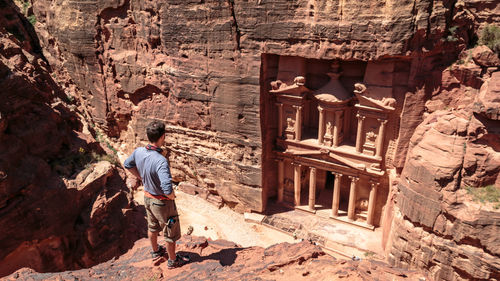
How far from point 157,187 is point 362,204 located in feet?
36.5

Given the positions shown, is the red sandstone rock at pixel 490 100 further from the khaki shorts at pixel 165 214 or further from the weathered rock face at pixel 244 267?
the khaki shorts at pixel 165 214

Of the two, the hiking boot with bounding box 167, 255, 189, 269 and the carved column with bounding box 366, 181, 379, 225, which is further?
the carved column with bounding box 366, 181, 379, 225

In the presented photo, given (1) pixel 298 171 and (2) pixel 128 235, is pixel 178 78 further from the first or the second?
(2) pixel 128 235

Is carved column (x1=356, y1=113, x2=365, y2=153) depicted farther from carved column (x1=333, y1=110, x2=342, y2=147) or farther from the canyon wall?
the canyon wall

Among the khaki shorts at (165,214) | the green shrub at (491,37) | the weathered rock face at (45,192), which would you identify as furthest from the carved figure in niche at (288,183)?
the khaki shorts at (165,214)

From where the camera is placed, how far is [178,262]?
5.62 meters

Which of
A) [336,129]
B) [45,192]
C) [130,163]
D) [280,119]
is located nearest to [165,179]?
[130,163]

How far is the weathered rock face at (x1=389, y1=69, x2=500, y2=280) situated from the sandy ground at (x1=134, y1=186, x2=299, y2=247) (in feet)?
16.4

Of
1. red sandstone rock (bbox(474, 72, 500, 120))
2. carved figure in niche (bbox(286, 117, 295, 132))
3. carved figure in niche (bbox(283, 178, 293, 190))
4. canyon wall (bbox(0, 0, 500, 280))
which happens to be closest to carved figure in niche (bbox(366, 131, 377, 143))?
canyon wall (bbox(0, 0, 500, 280))

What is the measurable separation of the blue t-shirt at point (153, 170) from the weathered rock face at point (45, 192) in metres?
2.12

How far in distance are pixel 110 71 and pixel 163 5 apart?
5.41 m

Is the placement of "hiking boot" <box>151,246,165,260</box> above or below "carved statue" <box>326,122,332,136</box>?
below

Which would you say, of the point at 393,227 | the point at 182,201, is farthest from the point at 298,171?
the point at 182,201

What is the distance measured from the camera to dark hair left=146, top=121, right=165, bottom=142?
206 inches
